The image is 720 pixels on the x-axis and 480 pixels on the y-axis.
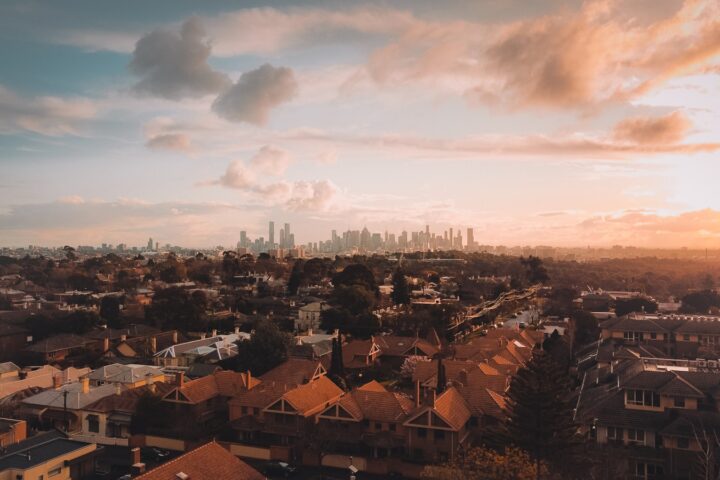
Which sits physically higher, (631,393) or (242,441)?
(631,393)

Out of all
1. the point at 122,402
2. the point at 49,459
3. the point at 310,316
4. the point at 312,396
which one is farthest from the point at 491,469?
the point at 310,316

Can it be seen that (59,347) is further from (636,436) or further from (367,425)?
(636,436)

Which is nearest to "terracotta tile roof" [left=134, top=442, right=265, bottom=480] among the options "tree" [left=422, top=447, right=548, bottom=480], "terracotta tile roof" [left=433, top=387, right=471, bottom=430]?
"tree" [left=422, top=447, right=548, bottom=480]

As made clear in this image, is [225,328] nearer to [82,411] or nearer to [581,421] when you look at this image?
[82,411]

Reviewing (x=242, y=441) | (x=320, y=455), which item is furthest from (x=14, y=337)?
(x=320, y=455)

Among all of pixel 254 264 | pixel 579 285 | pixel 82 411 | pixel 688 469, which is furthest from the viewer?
pixel 254 264

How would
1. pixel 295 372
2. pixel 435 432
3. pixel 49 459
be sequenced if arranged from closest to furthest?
pixel 49 459
pixel 435 432
pixel 295 372

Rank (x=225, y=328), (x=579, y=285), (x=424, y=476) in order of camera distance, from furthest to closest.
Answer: (x=579, y=285) → (x=225, y=328) → (x=424, y=476)

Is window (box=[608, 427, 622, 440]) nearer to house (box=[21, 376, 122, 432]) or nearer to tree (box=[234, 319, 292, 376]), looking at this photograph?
tree (box=[234, 319, 292, 376])
